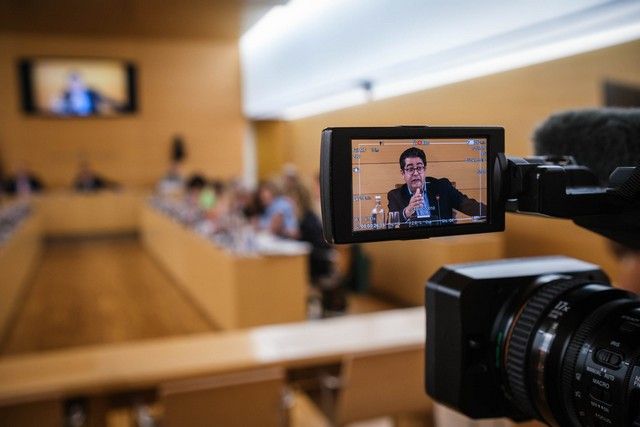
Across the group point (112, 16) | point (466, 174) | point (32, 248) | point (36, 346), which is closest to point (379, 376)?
point (466, 174)

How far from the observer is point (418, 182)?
2.14 feet

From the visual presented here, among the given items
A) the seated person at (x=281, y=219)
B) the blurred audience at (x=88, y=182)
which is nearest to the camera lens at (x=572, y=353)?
the seated person at (x=281, y=219)

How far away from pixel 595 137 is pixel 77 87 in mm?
12474

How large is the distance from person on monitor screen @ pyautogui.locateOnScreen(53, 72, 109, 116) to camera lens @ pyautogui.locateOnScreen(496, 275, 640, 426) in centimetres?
1239

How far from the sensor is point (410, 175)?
65 cm

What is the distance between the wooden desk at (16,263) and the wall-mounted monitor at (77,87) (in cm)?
393

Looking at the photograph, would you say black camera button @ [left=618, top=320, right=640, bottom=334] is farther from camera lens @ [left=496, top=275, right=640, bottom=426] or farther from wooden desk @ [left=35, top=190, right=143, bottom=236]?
wooden desk @ [left=35, top=190, right=143, bottom=236]

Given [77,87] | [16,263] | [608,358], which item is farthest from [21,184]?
[608,358]

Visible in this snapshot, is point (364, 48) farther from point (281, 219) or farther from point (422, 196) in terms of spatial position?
point (281, 219)

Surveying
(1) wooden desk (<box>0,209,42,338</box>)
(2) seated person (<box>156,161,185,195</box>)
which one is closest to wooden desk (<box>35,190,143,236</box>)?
(2) seated person (<box>156,161,185,195</box>)

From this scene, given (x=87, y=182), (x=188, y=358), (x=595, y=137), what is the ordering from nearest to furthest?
1. (x=595, y=137)
2. (x=188, y=358)
3. (x=87, y=182)

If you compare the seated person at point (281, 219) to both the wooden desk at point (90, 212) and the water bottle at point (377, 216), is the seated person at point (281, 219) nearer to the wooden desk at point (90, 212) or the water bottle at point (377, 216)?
the water bottle at point (377, 216)

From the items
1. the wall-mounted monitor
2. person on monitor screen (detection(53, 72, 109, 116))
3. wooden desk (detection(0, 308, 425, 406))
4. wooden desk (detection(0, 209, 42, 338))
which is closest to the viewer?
wooden desk (detection(0, 308, 425, 406))

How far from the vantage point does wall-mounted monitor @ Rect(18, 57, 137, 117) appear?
458 inches
